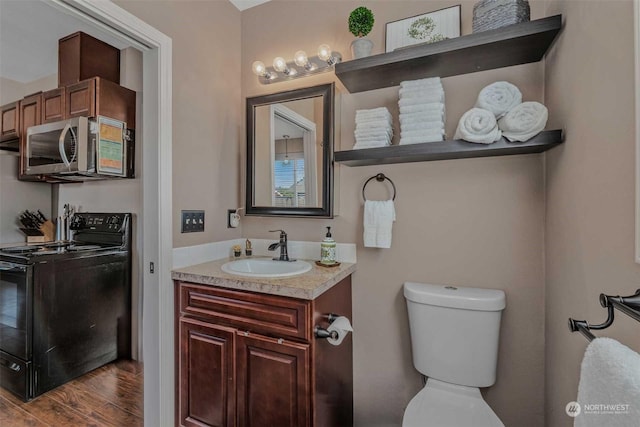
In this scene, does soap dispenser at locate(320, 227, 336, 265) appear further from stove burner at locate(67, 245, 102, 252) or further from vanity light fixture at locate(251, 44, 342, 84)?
stove burner at locate(67, 245, 102, 252)

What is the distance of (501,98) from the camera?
1145mm

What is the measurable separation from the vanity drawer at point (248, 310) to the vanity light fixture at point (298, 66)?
129cm

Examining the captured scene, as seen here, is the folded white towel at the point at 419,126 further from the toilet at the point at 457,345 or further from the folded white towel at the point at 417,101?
the toilet at the point at 457,345

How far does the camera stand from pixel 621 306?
0.57 meters

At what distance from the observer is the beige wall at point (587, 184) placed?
2.26 ft

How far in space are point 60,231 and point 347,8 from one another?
3.06 metres

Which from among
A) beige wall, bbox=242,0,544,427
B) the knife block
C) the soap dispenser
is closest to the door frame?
beige wall, bbox=242,0,544,427

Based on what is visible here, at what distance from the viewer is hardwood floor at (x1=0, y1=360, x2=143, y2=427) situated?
5.50ft

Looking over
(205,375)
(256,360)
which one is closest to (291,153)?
(256,360)

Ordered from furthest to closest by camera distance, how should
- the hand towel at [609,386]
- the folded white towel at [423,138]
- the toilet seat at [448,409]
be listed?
the folded white towel at [423,138] → the toilet seat at [448,409] → the hand towel at [609,386]

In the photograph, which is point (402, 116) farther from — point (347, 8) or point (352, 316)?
point (352, 316)

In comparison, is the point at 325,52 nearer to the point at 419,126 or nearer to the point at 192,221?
the point at 419,126

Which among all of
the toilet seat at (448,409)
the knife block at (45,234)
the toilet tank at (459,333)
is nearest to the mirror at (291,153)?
the toilet tank at (459,333)

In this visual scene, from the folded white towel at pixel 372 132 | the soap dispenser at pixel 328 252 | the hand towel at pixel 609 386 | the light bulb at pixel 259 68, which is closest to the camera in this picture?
the hand towel at pixel 609 386
